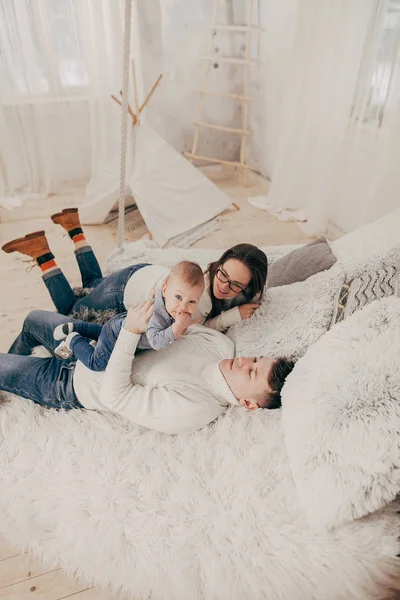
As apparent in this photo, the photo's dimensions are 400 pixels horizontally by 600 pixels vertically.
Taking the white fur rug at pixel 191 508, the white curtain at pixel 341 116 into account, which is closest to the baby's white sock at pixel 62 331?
the white fur rug at pixel 191 508

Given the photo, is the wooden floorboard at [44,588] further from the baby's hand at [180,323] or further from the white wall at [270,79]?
the white wall at [270,79]

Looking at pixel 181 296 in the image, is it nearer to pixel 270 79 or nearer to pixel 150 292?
pixel 150 292

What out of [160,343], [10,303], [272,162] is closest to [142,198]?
[10,303]

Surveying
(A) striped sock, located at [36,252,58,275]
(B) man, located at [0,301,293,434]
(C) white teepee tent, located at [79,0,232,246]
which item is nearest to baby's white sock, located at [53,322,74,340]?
(B) man, located at [0,301,293,434]

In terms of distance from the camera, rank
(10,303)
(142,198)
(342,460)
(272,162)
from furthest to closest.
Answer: (272,162), (142,198), (10,303), (342,460)

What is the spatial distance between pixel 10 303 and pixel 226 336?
137 centimetres

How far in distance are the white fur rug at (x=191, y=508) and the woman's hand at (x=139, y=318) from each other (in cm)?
34

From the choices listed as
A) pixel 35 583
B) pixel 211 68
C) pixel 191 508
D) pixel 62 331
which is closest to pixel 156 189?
pixel 211 68

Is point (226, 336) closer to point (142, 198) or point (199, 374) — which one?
point (199, 374)

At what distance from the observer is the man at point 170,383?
1.30m

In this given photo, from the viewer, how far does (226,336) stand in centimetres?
160

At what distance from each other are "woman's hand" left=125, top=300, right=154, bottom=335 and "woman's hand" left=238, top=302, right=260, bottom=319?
395 mm

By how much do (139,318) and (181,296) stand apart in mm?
144

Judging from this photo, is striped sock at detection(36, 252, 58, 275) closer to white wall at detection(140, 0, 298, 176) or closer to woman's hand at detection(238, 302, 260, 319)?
woman's hand at detection(238, 302, 260, 319)
